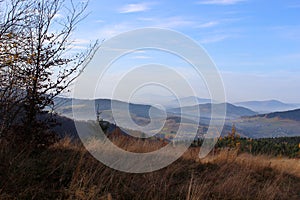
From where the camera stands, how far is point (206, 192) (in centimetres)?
466

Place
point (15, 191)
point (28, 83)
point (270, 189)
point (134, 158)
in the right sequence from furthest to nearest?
point (134, 158) < point (28, 83) < point (270, 189) < point (15, 191)

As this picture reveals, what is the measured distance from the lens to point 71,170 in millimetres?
5004

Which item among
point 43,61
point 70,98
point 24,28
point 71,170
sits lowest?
point 71,170

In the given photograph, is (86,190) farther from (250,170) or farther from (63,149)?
(250,170)

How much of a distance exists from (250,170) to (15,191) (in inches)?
200

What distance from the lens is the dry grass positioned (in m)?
4.13

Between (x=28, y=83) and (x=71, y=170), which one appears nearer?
(x=71, y=170)

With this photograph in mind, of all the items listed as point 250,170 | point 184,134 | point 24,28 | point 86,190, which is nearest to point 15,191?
point 86,190

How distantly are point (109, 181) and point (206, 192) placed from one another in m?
1.50

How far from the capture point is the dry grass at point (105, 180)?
4.13 meters

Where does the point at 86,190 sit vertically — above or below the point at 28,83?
below

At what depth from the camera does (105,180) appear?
4.75 metres

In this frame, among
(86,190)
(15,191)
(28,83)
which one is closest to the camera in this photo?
(15,191)

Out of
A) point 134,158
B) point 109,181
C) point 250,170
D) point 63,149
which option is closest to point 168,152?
point 134,158
